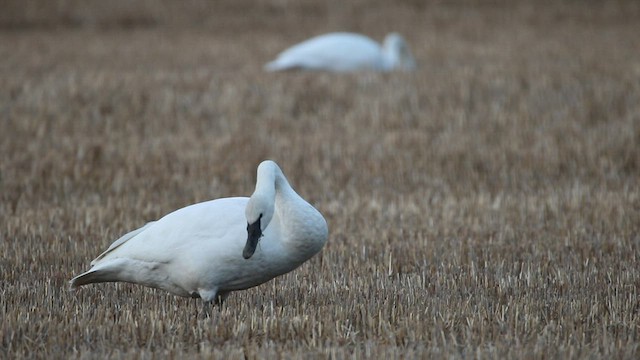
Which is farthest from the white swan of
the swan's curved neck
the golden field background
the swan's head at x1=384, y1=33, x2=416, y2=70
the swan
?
the swan

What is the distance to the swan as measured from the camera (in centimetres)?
1569

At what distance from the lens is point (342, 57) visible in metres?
15.7

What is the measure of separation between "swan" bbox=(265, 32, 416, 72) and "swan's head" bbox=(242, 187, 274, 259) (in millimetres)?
10969

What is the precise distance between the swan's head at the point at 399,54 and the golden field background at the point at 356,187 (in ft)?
3.65

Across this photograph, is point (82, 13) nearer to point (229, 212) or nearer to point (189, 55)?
point (189, 55)

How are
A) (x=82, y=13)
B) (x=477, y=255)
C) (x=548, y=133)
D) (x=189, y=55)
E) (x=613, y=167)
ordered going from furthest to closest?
(x=82, y=13), (x=189, y=55), (x=548, y=133), (x=613, y=167), (x=477, y=255)

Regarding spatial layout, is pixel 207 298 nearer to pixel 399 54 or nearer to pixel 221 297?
pixel 221 297

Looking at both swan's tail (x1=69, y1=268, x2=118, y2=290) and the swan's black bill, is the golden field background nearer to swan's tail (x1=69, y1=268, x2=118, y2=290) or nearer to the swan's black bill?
swan's tail (x1=69, y1=268, x2=118, y2=290)

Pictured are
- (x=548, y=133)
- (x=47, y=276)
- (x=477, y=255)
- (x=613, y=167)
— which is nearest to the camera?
(x=47, y=276)

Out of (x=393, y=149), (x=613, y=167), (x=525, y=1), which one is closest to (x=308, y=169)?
(x=393, y=149)

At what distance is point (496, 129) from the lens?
11758 millimetres

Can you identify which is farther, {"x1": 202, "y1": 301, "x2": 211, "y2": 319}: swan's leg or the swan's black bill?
{"x1": 202, "y1": 301, "x2": 211, "y2": 319}: swan's leg

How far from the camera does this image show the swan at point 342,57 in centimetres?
1569

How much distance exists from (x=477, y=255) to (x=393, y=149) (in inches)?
166
